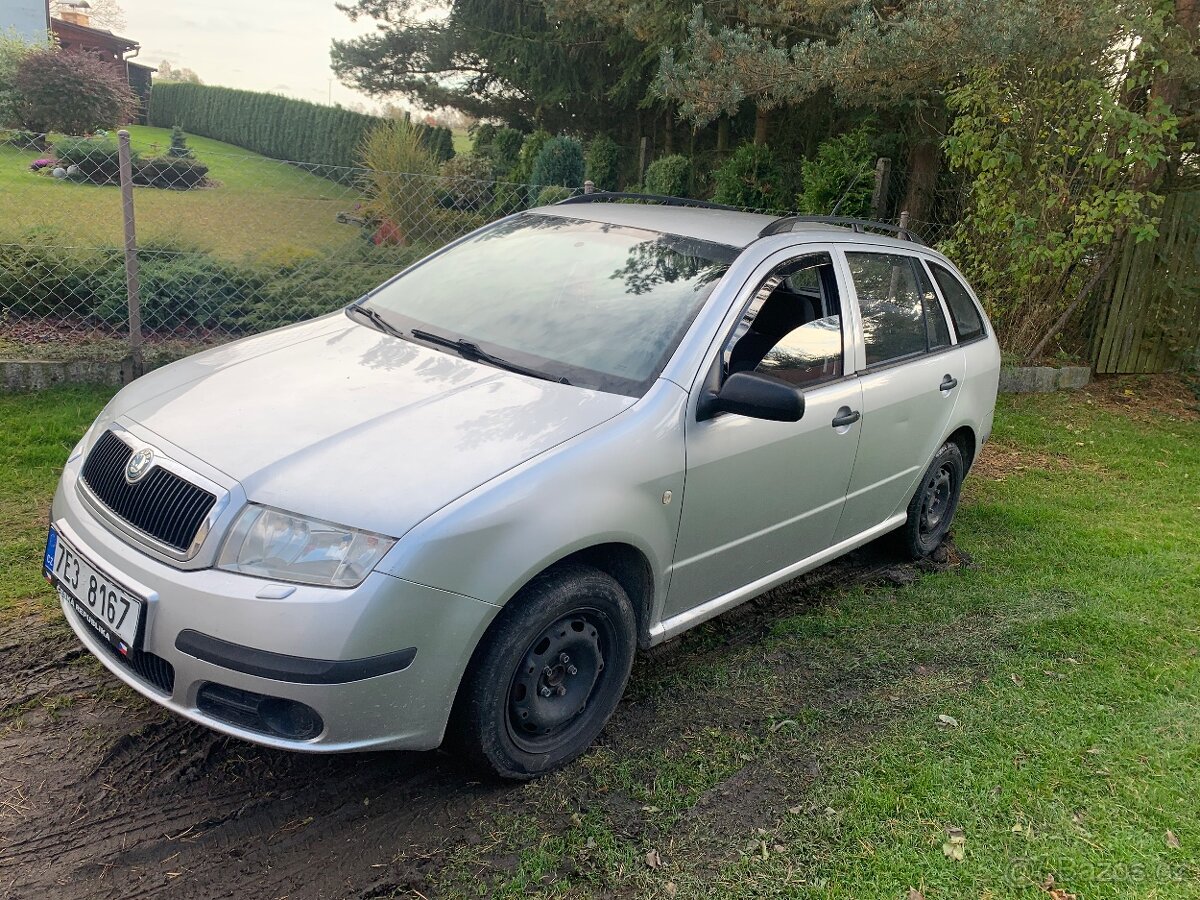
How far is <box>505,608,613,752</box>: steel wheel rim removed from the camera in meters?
2.85

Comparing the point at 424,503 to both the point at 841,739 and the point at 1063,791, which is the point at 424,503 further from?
the point at 1063,791

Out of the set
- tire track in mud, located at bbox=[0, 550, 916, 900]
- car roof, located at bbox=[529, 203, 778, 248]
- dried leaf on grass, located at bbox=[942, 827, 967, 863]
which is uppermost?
car roof, located at bbox=[529, 203, 778, 248]

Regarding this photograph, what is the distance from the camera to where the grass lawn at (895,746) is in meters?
2.69

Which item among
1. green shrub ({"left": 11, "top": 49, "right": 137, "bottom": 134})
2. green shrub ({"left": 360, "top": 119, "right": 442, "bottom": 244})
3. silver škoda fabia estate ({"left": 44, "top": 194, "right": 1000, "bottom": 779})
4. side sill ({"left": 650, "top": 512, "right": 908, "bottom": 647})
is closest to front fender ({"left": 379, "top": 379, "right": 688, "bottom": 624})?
silver škoda fabia estate ({"left": 44, "top": 194, "right": 1000, "bottom": 779})

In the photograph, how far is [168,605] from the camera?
2471 mm

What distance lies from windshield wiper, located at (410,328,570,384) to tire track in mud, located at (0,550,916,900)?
1.27 meters

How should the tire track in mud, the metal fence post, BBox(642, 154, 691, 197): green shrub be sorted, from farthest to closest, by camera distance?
1. BBox(642, 154, 691, 197): green shrub
2. the metal fence post
3. the tire track in mud

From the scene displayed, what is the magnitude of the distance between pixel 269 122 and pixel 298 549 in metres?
28.0

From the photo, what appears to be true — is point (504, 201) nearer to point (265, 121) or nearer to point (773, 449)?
point (773, 449)

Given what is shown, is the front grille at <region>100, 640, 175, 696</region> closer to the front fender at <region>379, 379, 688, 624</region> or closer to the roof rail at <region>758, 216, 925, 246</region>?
the front fender at <region>379, 379, 688, 624</region>

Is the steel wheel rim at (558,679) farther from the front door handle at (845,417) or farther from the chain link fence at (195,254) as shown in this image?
A: the chain link fence at (195,254)

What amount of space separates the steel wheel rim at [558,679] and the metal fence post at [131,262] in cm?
450

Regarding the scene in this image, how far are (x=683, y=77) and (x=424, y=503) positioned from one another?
23.8ft

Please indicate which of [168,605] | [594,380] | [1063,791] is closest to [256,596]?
[168,605]
